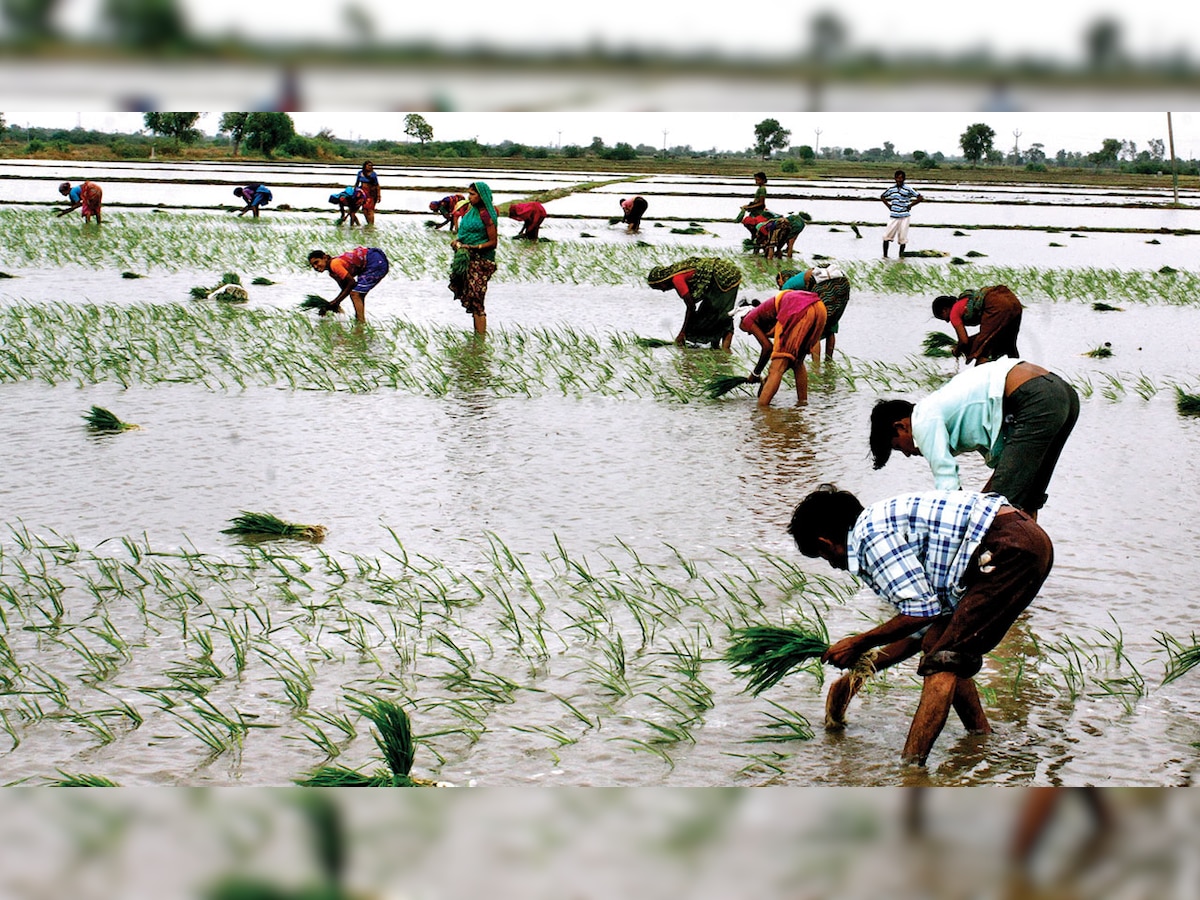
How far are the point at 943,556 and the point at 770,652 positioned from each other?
80cm

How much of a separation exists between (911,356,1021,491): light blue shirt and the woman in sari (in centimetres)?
706

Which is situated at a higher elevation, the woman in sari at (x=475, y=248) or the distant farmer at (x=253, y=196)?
the distant farmer at (x=253, y=196)

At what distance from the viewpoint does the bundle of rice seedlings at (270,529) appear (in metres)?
5.61

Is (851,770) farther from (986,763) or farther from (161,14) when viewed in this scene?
(161,14)

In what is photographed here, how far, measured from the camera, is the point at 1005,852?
0.53 meters

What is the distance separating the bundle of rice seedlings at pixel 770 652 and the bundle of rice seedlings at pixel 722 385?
5113 mm

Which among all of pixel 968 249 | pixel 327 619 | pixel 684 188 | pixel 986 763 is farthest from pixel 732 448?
pixel 684 188

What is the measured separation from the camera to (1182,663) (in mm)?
4258

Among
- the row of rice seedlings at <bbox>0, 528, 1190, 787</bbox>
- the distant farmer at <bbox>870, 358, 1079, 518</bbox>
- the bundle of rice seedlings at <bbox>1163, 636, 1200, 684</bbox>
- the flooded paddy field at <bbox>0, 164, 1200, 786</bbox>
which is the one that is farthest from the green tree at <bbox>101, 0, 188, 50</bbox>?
the bundle of rice seedlings at <bbox>1163, 636, 1200, 684</bbox>

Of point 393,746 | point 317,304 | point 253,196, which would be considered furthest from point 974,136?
point 253,196

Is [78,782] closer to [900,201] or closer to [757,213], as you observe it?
[757,213]

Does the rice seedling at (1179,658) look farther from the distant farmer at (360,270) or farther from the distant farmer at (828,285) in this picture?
the distant farmer at (360,270)

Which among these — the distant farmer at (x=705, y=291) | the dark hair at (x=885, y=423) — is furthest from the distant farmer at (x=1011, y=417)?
the distant farmer at (x=705, y=291)

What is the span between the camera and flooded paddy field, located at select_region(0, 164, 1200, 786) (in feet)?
12.2
